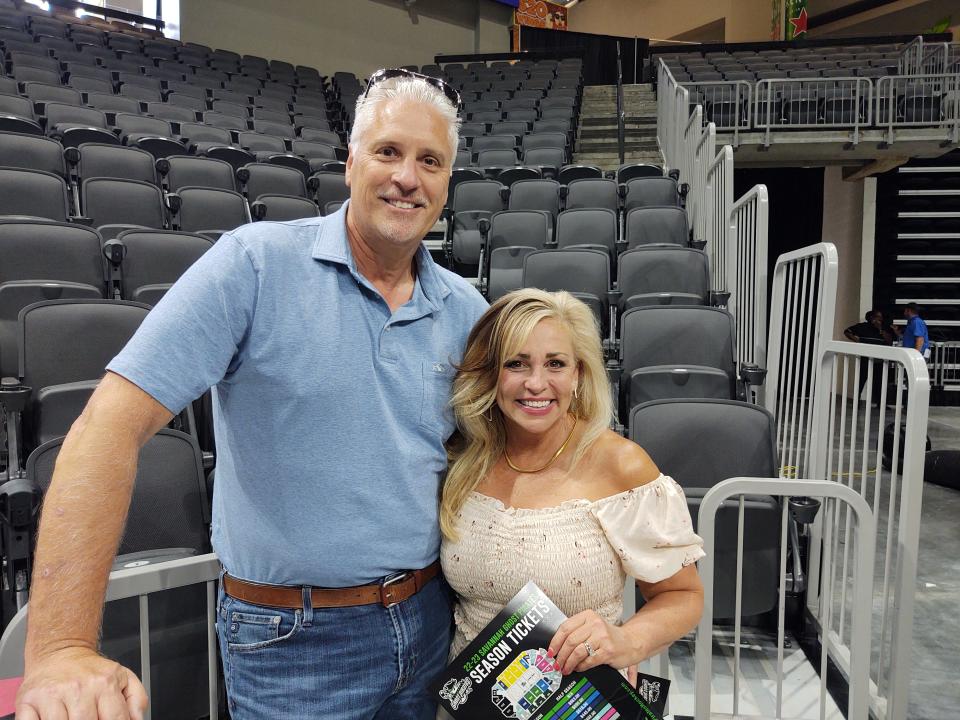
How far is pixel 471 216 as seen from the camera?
514 centimetres

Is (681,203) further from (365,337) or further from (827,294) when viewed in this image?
(365,337)

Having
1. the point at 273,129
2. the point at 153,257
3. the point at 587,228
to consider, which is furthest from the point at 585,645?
the point at 273,129

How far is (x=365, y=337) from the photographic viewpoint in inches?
38.6

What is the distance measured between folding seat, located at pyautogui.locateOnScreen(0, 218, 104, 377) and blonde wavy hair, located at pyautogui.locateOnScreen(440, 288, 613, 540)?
2.10 meters

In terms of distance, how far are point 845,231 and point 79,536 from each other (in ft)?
36.0

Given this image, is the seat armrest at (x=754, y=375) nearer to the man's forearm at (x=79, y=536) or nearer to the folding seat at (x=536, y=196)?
the man's forearm at (x=79, y=536)

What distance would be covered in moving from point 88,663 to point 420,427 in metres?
0.52

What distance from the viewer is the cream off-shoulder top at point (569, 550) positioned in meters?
1.08

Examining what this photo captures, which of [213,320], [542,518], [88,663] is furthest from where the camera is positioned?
[542,518]

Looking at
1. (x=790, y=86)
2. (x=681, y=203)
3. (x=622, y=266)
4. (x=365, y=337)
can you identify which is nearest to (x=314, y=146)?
(x=681, y=203)

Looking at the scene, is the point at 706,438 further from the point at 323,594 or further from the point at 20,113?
the point at 20,113

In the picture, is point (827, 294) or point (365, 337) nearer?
point (365, 337)

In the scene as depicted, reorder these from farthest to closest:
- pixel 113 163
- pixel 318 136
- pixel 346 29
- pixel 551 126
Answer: pixel 346 29 < pixel 551 126 < pixel 318 136 < pixel 113 163

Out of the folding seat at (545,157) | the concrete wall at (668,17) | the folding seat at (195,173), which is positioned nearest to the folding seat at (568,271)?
the folding seat at (195,173)
